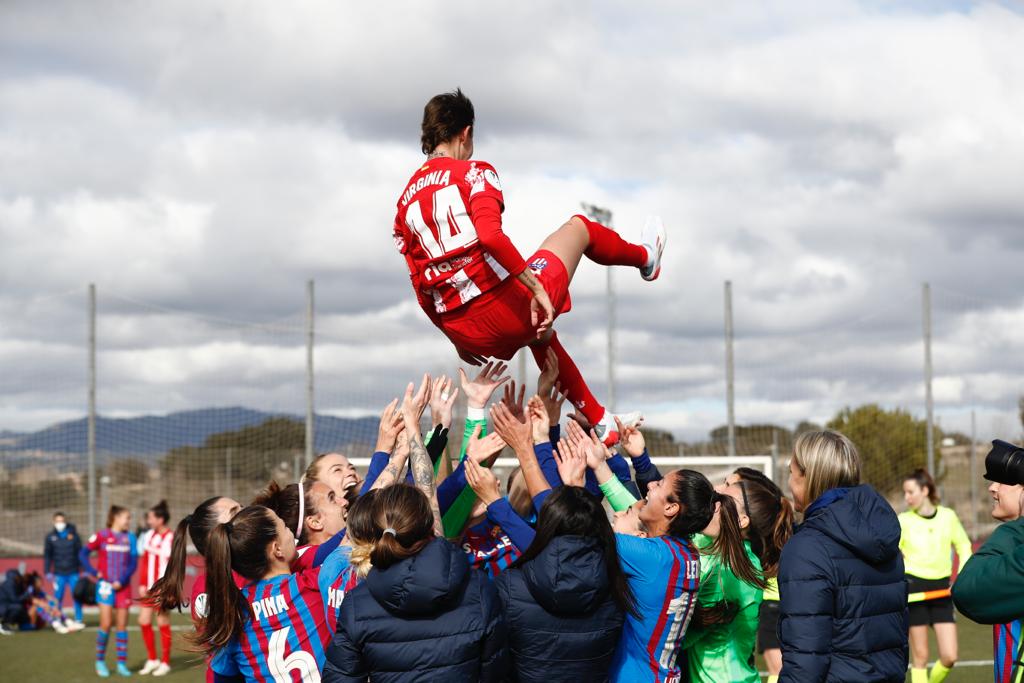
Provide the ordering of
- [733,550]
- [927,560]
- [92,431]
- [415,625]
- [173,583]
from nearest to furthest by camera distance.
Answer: [415,625] < [733,550] < [173,583] < [927,560] < [92,431]

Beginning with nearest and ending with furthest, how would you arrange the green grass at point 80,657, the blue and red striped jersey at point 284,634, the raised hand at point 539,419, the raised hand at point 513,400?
the blue and red striped jersey at point 284,634 < the raised hand at point 539,419 < the raised hand at point 513,400 < the green grass at point 80,657

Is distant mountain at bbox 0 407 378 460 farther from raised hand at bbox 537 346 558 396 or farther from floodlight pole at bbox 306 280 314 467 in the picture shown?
raised hand at bbox 537 346 558 396

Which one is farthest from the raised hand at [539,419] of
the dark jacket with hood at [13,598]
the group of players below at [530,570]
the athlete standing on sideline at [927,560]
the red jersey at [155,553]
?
the dark jacket with hood at [13,598]

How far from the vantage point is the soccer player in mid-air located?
3947mm

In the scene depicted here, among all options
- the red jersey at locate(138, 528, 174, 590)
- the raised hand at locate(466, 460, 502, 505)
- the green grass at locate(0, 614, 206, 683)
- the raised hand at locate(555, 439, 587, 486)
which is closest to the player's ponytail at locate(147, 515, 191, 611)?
the raised hand at locate(466, 460, 502, 505)

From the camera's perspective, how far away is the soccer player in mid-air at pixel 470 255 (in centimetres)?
395

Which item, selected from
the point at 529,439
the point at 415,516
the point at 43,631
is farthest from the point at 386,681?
the point at 43,631

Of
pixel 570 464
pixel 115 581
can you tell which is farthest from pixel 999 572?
pixel 115 581

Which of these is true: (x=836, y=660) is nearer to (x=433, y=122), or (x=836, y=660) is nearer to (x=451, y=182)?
(x=451, y=182)

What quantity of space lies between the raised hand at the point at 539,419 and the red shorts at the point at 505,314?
0.96 feet

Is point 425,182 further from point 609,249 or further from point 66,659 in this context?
point 66,659

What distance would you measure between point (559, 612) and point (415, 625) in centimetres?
49

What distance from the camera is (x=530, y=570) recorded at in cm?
338

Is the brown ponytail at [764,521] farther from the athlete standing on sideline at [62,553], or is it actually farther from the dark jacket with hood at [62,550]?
the dark jacket with hood at [62,550]
